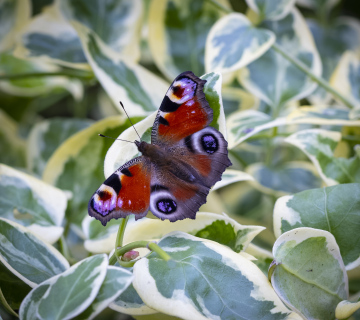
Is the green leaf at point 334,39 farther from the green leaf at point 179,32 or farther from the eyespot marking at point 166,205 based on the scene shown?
the eyespot marking at point 166,205

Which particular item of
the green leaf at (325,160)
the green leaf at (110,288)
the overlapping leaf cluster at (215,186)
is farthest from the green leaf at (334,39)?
the green leaf at (110,288)

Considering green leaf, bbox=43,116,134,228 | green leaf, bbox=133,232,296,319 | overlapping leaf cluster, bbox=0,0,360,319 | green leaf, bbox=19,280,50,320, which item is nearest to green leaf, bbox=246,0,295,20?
overlapping leaf cluster, bbox=0,0,360,319

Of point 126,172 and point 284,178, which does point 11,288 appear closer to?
point 126,172

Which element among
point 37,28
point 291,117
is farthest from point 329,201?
point 37,28

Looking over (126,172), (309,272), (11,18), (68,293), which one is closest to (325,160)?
(309,272)

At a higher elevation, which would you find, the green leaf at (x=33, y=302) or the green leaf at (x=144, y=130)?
the green leaf at (x=144, y=130)

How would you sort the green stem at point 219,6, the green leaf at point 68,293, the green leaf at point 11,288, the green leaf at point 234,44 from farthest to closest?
the green stem at point 219,6
the green leaf at point 234,44
the green leaf at point 11,288
the green leaf at point 68,293
